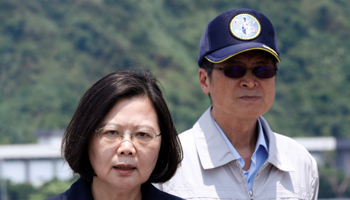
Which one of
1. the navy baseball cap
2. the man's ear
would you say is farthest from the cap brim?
the man's ear

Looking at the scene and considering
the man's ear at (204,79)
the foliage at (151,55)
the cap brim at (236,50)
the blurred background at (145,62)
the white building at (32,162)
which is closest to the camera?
the cap brim at (236,50)

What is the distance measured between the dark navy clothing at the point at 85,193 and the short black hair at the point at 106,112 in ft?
0.11

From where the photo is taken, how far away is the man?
2383mm

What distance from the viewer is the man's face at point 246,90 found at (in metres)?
2.44

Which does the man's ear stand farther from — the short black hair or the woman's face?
the woman's face

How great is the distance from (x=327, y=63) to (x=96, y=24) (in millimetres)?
22132

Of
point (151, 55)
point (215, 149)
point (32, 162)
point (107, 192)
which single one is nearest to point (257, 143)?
point (215, 149)

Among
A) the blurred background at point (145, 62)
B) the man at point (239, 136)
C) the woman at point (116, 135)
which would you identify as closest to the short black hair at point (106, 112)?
the woman at point (116, 135)

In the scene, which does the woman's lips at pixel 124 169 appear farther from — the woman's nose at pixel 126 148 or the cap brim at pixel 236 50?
the cap brim at pixel 236 50

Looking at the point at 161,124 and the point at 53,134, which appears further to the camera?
the point at 53,134

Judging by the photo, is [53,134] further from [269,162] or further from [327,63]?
[269,162]

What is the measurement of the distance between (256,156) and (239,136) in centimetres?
12

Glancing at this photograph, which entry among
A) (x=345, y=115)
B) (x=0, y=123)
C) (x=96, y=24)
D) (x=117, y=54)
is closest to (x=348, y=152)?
(x=345, y=115)

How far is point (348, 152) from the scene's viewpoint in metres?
43.9
